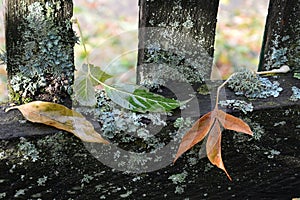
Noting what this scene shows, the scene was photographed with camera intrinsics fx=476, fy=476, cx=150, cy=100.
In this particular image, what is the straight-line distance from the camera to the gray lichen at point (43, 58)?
1.06 m

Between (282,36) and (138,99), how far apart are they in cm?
47

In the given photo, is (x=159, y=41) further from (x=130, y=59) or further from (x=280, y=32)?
(x=130, y=59)

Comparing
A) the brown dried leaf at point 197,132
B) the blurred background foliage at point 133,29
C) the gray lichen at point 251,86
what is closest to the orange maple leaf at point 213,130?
the brown dried leaf at point 197,132

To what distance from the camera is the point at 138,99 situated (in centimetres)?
110

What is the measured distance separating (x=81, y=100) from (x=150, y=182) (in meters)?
0.27

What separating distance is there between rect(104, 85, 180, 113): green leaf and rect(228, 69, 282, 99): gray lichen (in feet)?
0.66

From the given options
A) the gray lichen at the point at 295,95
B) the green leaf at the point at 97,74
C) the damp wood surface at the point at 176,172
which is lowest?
the damp wood surface at the point at 176,172

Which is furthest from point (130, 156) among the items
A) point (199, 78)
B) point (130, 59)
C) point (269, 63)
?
point (130, 59)

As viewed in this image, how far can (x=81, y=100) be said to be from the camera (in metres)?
1.11

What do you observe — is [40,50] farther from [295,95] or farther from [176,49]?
[295,95]

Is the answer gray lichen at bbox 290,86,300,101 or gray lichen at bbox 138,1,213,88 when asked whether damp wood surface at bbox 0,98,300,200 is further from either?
gray lichen at bbox 138,1,213,88

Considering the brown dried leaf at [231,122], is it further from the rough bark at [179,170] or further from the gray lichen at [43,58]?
the gray lichen at [43,58]

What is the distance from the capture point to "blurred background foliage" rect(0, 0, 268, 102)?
2883 millimetres

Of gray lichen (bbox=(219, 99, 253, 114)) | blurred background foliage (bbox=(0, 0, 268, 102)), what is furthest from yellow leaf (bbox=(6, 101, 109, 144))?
blurred background foliage (bbox=(0, 0, 268, 102))
